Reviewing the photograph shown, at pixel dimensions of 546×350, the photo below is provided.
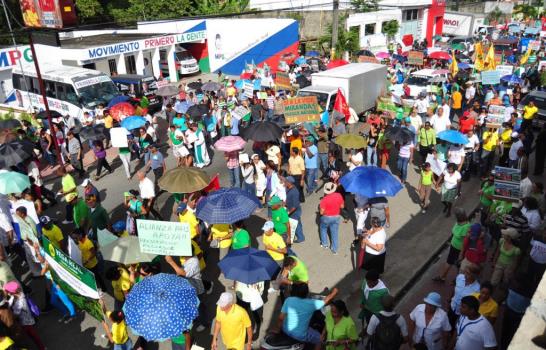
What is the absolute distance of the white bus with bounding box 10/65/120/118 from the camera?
19.1 meters

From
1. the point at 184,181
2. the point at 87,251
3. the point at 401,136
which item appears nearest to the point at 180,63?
the point at 401,136

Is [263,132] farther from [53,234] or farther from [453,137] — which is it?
[53,234]

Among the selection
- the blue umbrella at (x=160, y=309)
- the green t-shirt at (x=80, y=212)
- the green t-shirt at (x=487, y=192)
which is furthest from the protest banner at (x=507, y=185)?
the green t-shirt at (x=80, y=212)

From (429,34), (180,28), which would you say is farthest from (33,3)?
(429,34)

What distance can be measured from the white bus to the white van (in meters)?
10.3

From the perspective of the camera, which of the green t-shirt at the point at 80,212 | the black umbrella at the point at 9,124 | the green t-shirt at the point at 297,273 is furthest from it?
the black umbrella at the point at 9,124

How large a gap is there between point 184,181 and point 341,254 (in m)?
3.50

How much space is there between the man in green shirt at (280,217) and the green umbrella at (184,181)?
1.80 m

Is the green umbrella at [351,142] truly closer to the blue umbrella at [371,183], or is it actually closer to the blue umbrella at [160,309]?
the blue umbrella at [371,183]

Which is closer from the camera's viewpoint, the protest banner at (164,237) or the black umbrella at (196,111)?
the protest banner at (164,237)

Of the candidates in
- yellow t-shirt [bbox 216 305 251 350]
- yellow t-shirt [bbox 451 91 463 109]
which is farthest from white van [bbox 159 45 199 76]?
yellow t-shirt [bbox 216 305 251 350]

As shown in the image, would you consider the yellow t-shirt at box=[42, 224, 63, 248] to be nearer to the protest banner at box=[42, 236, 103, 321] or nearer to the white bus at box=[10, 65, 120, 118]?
the protest banner at box=[42, 236, 103, 321]

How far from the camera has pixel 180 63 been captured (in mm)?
30984

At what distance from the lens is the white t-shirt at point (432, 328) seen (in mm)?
5742
